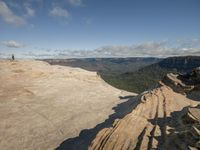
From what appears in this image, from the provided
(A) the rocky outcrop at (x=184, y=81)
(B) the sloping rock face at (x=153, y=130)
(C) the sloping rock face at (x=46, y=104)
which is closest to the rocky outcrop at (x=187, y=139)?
(B) the sloping rock face at (x=153, y=130)

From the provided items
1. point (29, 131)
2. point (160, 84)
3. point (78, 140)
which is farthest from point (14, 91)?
point (160, 84)

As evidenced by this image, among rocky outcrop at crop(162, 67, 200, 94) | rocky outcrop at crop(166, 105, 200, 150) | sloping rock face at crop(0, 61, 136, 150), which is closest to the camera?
rocky outcrop at crop(166, 105, 200, 150)

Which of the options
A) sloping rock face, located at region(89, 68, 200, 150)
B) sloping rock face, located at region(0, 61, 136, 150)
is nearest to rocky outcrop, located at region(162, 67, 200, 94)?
sloping rock face, located at region(89, 68, 200, 150)

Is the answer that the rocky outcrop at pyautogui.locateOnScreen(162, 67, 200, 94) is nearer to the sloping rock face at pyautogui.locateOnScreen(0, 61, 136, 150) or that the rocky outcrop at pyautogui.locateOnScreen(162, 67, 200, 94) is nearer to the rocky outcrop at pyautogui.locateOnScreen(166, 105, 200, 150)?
the sloping rock face at pyautogui.locateOnScreen(0, 61, 136, 150)

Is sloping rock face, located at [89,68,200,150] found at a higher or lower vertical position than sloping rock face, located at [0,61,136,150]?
higher

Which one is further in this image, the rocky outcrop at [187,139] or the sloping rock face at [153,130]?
the sloping rock face at [153,130]

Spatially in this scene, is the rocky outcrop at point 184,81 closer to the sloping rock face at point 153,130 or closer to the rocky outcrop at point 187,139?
the sloping rock face at point 153,130

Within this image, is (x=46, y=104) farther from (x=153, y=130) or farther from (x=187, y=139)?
(x=187, y=139)
